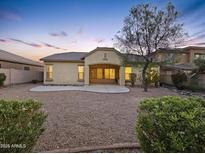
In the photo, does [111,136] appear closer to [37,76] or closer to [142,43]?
[142,43]

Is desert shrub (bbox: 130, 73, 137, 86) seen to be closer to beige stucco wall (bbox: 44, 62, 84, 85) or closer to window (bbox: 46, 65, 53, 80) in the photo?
beige stucco wall (bbox: 44, 62, 84, 85)

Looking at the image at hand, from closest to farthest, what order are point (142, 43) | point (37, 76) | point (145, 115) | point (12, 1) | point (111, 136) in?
point (145, 115), point (111, 136), point (12, 1), point (142, 43), point (37, 76)

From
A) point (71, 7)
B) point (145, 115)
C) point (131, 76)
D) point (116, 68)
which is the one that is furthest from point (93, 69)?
point (145, 115)

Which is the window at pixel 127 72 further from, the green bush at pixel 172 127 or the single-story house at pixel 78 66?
the green bush at pixel 172 127

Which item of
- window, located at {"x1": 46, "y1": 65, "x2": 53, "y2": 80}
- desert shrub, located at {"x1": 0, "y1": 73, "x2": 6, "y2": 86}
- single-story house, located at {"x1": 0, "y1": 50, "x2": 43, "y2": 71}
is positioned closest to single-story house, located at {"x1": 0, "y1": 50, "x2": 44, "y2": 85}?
single-story house, located at {"x1": 0, "y1": 50, "x2": 43, "y2": 71}

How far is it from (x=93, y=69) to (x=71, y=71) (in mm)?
4482

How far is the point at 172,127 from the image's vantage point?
7.34 feet

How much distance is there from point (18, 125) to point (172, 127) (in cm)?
251

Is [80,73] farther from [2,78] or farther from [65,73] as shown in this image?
[2,78]

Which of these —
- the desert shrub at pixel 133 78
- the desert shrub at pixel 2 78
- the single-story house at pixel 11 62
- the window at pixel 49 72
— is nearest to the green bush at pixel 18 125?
the desert shrub at pixel 2 78

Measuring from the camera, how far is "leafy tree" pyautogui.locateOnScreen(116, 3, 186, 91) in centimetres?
1433

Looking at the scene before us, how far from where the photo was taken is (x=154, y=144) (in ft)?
7.76

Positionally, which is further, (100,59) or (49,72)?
(49,72)

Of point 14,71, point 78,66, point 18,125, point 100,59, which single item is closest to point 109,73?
point 100,59
